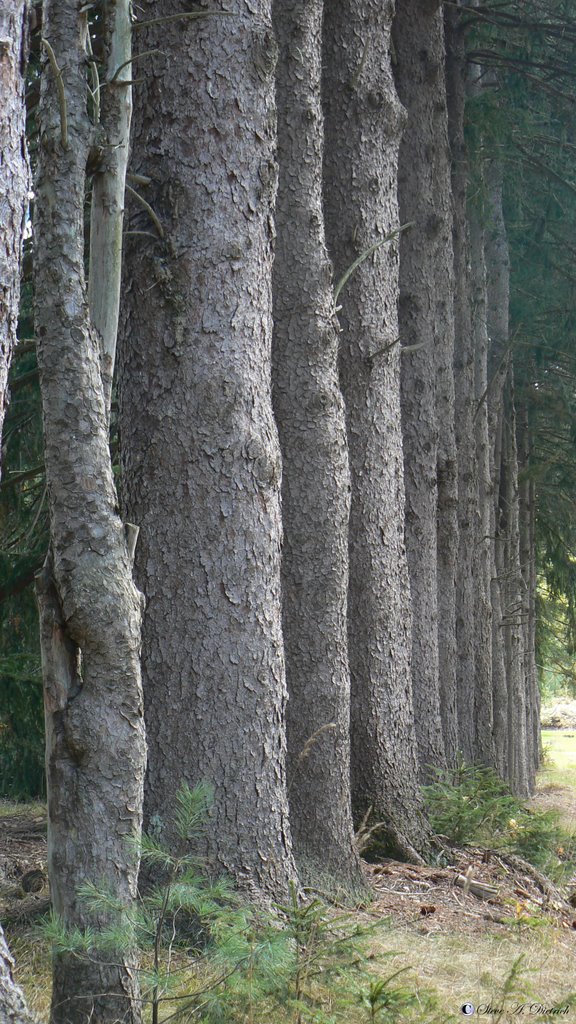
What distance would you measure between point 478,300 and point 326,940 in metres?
10.6

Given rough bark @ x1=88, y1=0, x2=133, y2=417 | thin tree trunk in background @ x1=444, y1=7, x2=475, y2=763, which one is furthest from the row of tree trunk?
thin tree trunk in background @ x1=444, y1=7, x2=475, y2=763

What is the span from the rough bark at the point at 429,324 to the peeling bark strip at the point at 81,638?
603 centimetres

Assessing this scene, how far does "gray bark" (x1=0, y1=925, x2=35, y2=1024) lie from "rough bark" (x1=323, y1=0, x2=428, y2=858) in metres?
4.52

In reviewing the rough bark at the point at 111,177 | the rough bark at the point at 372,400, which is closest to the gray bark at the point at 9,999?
the rough bark at the point at 111,177

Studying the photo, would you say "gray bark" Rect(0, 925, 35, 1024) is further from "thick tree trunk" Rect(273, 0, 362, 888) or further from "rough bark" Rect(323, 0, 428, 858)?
"rough bark" Rect(323, 0, 428, 858)

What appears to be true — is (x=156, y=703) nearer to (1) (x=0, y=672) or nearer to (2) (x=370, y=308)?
(1) (x=0, y=672)

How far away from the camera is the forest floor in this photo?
13.5 feet

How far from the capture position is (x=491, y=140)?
39.0 feet

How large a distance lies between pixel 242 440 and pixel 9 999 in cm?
283

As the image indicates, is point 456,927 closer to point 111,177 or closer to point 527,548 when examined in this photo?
point 111,177

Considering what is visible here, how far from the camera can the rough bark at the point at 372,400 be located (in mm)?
7004

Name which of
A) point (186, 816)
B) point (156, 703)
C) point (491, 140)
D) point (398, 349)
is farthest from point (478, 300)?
point (186, 816)

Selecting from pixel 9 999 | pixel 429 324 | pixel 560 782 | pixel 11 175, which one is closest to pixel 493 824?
pixel 429 324

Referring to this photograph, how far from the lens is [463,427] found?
12.2 meters
